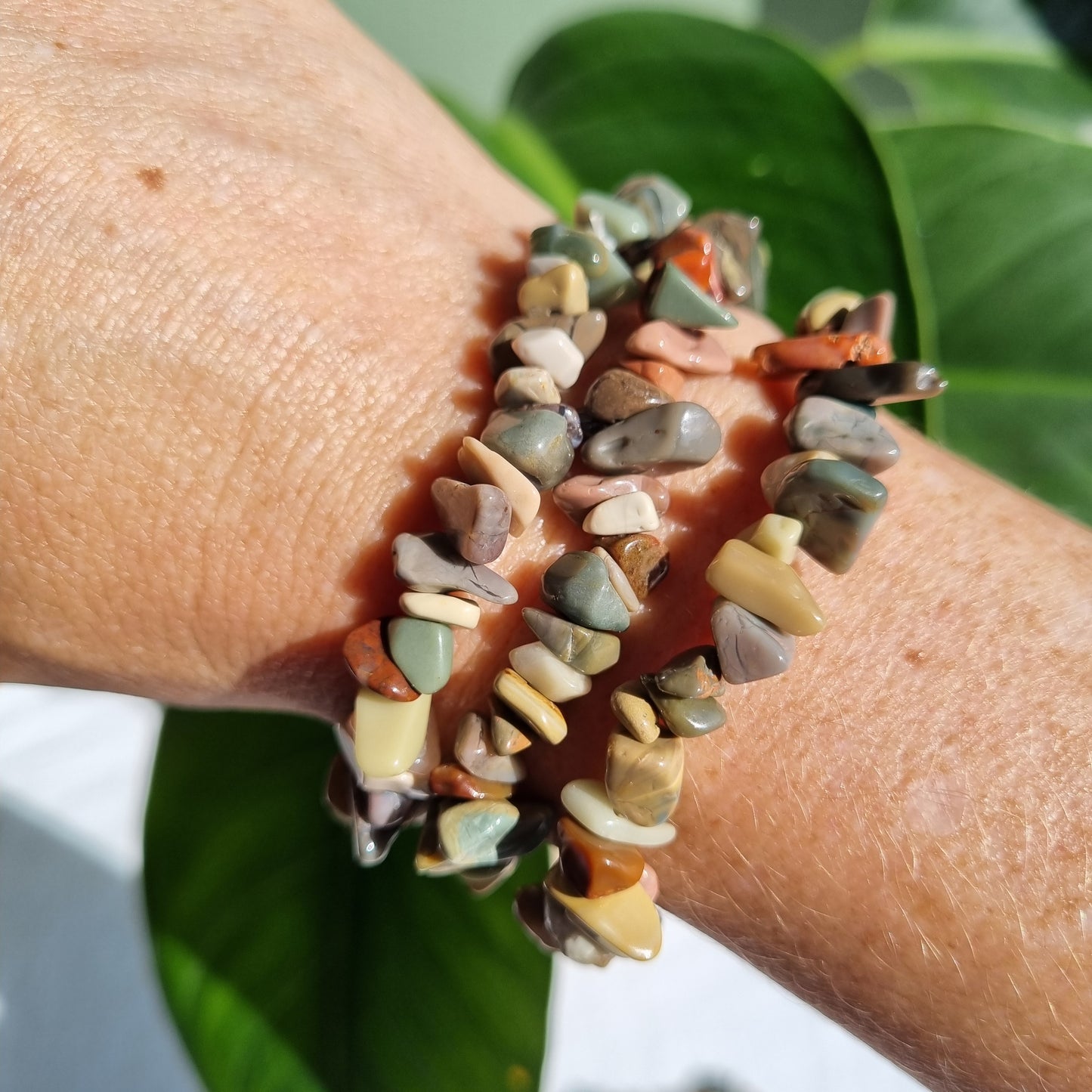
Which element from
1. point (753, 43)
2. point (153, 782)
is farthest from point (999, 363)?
point (153, 782)

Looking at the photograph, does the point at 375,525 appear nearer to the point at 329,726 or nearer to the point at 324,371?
the point at 324,371

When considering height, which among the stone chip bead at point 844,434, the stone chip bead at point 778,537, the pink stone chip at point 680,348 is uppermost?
the stone chip bead at point 844,434

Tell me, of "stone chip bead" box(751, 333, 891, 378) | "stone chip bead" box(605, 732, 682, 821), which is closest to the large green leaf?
"stone chip bead" box(751, 333, 891, 378)

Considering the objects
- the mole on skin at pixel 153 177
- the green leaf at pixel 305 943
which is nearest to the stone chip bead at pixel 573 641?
the mole on skin at pixel 153 177

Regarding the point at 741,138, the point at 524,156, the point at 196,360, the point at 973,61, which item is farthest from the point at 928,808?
the point at 973,61

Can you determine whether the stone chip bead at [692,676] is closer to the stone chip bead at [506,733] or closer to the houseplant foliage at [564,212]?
the stone chip bead at [506,733]

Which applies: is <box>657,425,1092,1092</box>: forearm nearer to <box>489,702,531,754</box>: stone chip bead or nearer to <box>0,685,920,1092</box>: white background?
<box>489,702,531,754</box>: stone chip bead
